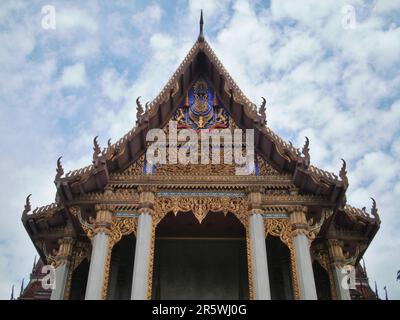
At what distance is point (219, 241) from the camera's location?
15594mm

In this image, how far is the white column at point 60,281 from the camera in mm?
13055

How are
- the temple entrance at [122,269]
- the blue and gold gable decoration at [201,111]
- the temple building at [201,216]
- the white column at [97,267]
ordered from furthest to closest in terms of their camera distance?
the blue and gold gable decoration at [201,111] < the temple entrance at [122,269] < the temple building at [201,216] < the white column at [97,267]

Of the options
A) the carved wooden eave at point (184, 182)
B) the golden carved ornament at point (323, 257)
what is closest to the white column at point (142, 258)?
the carved wooden eave at point (184, 182)

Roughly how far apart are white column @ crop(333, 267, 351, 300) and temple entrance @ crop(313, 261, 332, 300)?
700mm

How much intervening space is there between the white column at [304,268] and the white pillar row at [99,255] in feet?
15.9

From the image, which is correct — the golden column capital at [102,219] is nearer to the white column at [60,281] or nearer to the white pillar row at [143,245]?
the white pillar row at [143,245]

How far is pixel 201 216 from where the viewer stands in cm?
1299

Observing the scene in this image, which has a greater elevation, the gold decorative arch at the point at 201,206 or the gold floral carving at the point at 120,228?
the gold decorative arch at the point at 201,206

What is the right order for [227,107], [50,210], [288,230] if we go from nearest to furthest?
1. [288,230]
2. [50,210]
3. [227,107]

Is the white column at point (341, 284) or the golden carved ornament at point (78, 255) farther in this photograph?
the golden carved ornament at point (78, 255)
